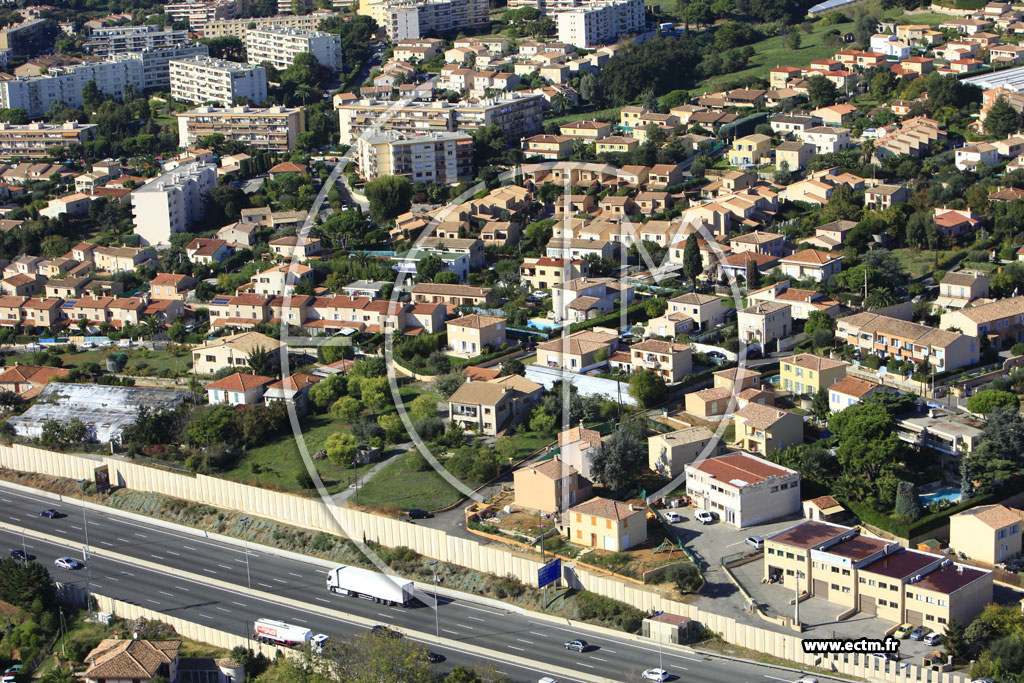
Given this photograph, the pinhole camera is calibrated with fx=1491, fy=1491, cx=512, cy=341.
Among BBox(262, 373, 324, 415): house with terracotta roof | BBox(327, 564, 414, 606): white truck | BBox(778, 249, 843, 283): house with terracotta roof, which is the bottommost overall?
BBox(327, 564, 414, 606): white truck

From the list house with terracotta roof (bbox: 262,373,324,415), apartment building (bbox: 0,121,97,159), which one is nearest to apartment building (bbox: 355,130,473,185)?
apartment building (bbox: 0,121,97,159)

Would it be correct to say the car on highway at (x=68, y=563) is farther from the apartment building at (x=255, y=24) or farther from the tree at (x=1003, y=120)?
the apartment building at (x=255, y=24)

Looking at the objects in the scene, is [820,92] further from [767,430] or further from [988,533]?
[988,533]

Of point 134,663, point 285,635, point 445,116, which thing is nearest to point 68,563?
point 134,663

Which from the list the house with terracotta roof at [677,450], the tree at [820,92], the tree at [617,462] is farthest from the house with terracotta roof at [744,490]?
the tree at [820,92]

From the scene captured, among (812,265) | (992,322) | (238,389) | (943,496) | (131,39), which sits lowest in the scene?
(943,496)

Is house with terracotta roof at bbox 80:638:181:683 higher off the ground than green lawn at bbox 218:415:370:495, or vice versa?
green lawn at bbox 218:415:370:495

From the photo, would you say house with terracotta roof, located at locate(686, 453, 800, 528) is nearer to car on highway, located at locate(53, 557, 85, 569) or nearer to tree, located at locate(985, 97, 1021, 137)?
car on highway, located at locate(53, 557, 85, 569)
